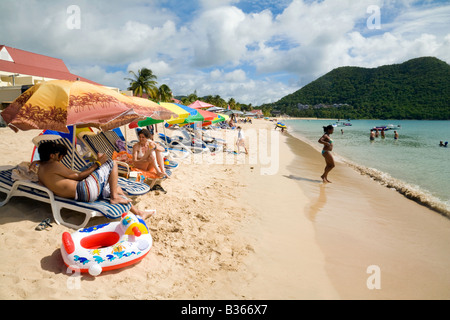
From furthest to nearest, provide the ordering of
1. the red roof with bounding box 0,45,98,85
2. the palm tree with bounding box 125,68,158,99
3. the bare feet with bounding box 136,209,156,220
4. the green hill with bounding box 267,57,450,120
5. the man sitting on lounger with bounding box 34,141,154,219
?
1. the green hill with bounding box 267,57,450,120
2. the palm tree with bounding box 125,68,158,99
3. the red roof with bounding box 0,45,98,85
4. the bare feet with bounding box 136,209,156,220
5. the man sitting on lounger with bounding box 34,141,154,219

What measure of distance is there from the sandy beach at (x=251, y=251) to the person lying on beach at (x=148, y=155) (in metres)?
0.60

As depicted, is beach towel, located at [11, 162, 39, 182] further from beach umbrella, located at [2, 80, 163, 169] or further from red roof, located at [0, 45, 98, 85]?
red roof, located at [0, 45, 98, 85]

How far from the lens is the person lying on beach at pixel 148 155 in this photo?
5100 millimetres

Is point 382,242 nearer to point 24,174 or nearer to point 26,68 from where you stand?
point 24,174

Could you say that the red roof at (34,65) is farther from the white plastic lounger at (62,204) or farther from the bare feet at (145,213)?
the bare feet at (145,213)

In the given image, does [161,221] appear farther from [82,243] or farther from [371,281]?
[371,281]

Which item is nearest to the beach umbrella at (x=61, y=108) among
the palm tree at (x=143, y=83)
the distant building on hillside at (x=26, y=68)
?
the distant building on hillside at (x=26, y=68)

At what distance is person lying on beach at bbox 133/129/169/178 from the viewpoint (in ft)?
16.7

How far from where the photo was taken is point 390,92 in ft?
306

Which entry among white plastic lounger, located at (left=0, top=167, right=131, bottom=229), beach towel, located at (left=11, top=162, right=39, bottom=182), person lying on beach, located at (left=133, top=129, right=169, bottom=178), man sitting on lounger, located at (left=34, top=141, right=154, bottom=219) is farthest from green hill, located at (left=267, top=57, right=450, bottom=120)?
beach towel, located at (left=11, top=162, right=39, bottom=182)

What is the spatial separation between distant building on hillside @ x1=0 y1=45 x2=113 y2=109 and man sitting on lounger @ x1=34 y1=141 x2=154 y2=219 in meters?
13.1
